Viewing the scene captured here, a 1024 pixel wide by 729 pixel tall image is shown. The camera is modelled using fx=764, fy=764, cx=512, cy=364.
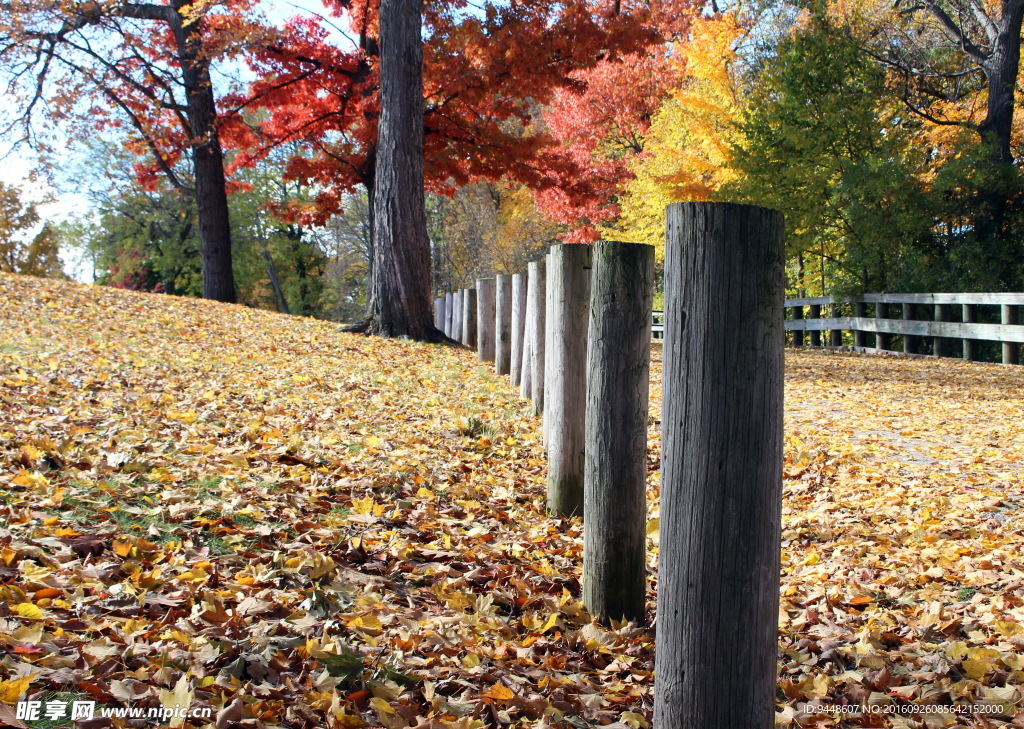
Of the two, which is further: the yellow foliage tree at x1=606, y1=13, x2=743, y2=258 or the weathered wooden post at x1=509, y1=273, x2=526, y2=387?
the yellow foliage tree at x1=606, y1=13, x2=743, y2=258

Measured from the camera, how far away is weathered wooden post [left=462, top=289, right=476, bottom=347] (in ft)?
40.7

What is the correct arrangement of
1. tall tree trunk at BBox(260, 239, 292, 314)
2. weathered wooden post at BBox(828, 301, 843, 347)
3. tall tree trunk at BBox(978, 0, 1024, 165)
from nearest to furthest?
tall tree trunk at BBox(978, 0, 1024, 165)
weathered wooden post at BBox(828, 301, 843, 347)
tall tree trunk at BBox(260, 239, 292, 314)

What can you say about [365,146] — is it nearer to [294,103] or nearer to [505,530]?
[294,103]

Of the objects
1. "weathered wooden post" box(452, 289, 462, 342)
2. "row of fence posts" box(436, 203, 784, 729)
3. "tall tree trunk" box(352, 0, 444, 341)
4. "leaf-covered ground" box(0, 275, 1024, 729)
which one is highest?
"tall tree trunk" box(352, 0, 444, 341)

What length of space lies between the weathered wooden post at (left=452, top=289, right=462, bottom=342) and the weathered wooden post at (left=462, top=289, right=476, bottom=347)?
15.1 inches

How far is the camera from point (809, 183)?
17.9m

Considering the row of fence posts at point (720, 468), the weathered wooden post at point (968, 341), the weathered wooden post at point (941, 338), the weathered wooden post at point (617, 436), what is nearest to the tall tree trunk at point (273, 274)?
the weathered wooden post at point (941, 338)

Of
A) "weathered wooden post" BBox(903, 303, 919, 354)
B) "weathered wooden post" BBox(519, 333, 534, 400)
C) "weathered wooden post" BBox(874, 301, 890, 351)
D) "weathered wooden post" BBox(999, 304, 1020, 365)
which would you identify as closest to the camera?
"weathered wooden post" BBox(519, 333, 534, 400)

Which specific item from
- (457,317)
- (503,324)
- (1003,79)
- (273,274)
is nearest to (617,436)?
(503,324)

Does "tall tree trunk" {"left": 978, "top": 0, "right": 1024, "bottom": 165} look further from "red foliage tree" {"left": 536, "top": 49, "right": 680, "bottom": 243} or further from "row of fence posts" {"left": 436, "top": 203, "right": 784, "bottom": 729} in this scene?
"row of fence posts" {"left": 436, "top": 203, "right": 784, "bottom": 729}

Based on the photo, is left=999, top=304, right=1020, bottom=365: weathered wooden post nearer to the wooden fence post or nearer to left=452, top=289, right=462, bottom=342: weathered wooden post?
left=452, top=289, right=462, bottom=342: weathered wooden post

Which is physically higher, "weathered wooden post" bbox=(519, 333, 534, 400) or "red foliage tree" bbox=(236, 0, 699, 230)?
"red foliage tree" bbox=(236, 0, 699, 230)

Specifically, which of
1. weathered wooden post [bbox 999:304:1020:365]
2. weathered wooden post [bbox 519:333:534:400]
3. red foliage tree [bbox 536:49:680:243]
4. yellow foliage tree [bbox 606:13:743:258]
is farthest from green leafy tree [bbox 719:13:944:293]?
weathered wooden post [bbox 519:333:534:400]

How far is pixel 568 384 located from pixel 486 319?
239 inches
